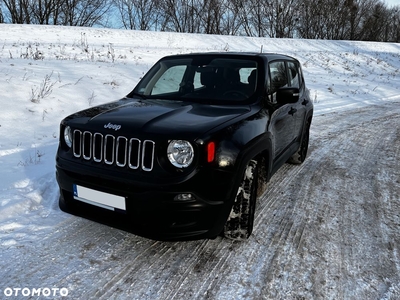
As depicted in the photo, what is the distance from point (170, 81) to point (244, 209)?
184cm

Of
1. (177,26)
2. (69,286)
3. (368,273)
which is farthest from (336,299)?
(177,26)

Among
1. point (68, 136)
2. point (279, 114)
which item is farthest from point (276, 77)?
point (68, 136)

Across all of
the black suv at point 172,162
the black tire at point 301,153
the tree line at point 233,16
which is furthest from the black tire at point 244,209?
the tree line at point 233,16

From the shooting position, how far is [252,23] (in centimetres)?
4525

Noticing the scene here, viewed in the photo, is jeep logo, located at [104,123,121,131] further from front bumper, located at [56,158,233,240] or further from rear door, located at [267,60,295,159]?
rear door, located at [267,60,295,159]

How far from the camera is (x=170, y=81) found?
12.8ft

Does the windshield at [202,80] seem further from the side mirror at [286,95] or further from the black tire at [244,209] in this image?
the black tire at [244,209]

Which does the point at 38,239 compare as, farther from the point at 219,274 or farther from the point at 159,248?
the point at 219,274

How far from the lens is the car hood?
8.16 feet

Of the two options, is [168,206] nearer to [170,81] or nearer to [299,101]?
[170,81]

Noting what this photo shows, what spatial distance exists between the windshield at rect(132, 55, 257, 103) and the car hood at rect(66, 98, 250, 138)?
0.26m

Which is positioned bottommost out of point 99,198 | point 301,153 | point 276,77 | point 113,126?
point 301,153

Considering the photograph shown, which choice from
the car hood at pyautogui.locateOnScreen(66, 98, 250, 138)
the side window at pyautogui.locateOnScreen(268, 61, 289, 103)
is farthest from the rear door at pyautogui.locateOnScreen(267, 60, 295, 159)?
the car hood at pyautogui.locateOnScreen(66, 98, 250, 138)

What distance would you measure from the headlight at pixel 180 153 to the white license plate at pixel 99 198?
48cm
